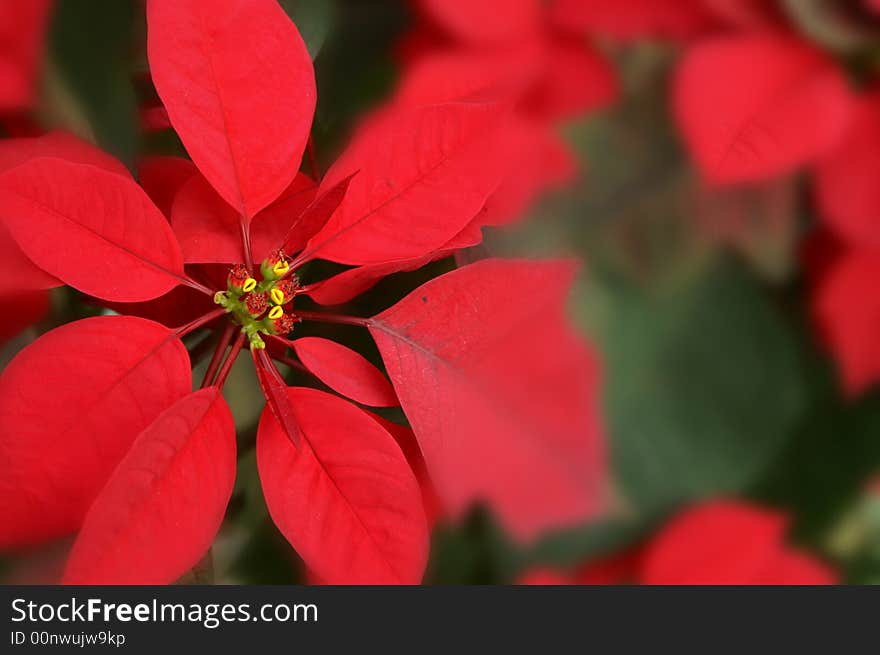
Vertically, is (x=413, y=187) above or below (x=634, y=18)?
below

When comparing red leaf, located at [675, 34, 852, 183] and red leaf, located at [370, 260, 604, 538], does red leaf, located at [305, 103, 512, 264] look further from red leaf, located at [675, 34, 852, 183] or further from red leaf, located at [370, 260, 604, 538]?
red leaf, located at [675, 34, 852, 183]

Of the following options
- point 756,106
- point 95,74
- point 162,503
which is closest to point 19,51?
point 95,74

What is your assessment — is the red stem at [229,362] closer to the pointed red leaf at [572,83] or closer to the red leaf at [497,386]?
the red leaf at [497,386]

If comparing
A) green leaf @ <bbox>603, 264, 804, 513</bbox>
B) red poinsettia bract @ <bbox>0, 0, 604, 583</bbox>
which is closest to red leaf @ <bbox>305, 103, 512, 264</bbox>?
red poinsettia bract @ <bbox>0, 0, 604, 583</bbox>

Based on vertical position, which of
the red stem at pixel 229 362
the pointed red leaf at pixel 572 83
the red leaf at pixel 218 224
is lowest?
the red stem at pixel 229 362

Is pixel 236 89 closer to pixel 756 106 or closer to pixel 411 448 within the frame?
pixel 411 448

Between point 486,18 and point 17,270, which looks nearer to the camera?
point 17,270

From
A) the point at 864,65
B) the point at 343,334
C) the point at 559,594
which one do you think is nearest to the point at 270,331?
the point at 343,334

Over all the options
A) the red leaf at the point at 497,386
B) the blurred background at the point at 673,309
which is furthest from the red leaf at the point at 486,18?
the red leaf at the point at 497,386
